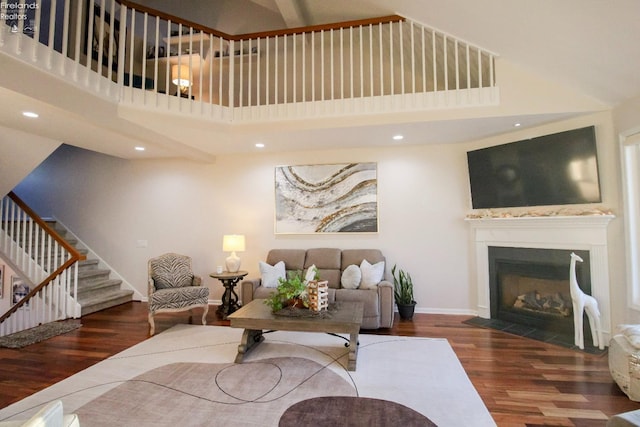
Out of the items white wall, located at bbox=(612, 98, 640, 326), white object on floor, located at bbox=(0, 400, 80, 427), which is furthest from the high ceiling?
white object on floor, located at bbox=(0, 400, 80, 427)

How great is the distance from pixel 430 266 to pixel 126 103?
4538 millimetres

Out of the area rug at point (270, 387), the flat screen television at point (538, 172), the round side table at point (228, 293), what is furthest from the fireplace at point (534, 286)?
the round side table at point (228, 293)

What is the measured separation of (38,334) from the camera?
3.71m

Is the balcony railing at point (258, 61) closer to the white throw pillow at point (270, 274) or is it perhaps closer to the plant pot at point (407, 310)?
the white throw pillow at point (270, 274)

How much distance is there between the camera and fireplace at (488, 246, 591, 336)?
3.67m

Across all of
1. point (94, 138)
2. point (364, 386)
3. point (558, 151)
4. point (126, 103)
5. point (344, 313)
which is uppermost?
point (126, 103)

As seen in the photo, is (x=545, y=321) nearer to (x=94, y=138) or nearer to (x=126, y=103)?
(x=126, y=103)

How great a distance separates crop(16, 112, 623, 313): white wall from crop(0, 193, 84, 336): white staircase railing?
1003 millimetres

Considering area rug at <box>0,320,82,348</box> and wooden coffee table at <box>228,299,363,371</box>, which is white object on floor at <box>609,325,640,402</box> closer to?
wooden coffee table at <box>228,299,363,371</box>

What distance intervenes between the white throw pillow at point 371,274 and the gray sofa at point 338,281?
0.13m

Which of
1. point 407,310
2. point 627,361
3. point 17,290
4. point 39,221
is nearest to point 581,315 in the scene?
point 627,361

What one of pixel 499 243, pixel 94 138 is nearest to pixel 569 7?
pixel 499 243

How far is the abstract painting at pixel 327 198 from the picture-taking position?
4.81 m

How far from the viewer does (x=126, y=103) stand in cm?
356
